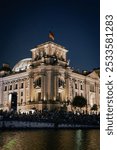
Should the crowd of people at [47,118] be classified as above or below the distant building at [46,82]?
below

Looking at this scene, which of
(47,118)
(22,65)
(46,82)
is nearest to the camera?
(47,118)

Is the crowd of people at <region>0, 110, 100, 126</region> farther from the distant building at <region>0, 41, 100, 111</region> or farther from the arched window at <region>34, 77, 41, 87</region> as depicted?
the arched window at <region>34, 77, 41, 87</region>

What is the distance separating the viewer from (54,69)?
60219mm

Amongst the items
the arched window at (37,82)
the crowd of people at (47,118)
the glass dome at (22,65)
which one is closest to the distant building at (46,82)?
the arched window at (37,82)

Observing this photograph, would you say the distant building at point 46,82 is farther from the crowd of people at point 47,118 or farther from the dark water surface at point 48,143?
the dark water surface at point 48,143

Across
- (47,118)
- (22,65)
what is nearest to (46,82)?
(22,65)

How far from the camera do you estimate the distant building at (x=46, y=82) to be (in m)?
59.2

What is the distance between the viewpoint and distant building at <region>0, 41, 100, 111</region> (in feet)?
194

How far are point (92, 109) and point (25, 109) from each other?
17833 millimetres

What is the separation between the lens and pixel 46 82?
59.9 m

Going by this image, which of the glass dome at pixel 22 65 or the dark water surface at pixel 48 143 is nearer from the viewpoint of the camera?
the dark water surface at pixel 48 143

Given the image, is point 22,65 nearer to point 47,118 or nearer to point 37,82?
point 37,82

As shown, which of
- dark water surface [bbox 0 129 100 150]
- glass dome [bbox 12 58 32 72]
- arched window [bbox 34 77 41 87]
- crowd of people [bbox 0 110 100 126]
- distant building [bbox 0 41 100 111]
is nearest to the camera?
dark water surface [bbox 0 129 100 150]

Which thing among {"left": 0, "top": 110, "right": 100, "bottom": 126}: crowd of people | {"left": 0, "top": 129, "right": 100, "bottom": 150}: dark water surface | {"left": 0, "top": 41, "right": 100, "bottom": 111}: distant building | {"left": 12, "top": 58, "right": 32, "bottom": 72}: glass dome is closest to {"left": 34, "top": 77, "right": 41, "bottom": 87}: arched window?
{"left": 0, "top": 41, "right": 100, "bottom": 111}: distant building
